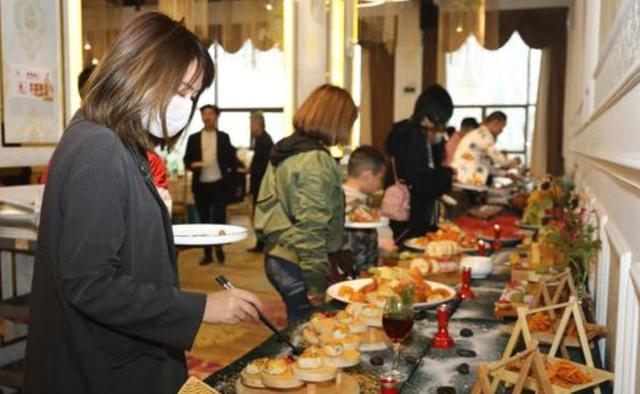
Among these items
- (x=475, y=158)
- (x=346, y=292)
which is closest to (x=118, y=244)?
(x=346, y=292)

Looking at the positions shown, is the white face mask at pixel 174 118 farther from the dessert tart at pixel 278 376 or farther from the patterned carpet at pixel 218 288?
the patterned carpet at pixel 218 288

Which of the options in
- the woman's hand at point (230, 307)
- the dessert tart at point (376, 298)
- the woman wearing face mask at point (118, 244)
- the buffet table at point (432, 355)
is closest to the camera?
the woman wearing face mask at point (118, 244)

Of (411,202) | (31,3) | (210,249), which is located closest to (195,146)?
(210,249)

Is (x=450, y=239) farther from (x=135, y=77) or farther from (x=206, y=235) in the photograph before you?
(x=135, y=77)

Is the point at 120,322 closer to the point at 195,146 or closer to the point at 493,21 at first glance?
the point at 195,146

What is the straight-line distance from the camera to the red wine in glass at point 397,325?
153cm

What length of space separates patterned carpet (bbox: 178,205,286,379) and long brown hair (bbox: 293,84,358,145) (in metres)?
1.75

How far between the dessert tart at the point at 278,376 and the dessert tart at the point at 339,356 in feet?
0.35

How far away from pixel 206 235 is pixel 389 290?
0.64 metres

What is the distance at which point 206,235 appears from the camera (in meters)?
2.29

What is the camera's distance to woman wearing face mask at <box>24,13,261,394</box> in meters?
1.20

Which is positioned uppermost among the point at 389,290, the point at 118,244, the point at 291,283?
the point at 118,244

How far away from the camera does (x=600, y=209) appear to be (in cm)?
227

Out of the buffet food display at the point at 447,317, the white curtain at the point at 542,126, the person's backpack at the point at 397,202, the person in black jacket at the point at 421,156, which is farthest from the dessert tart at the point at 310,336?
the white curtain at the point at 542,126
